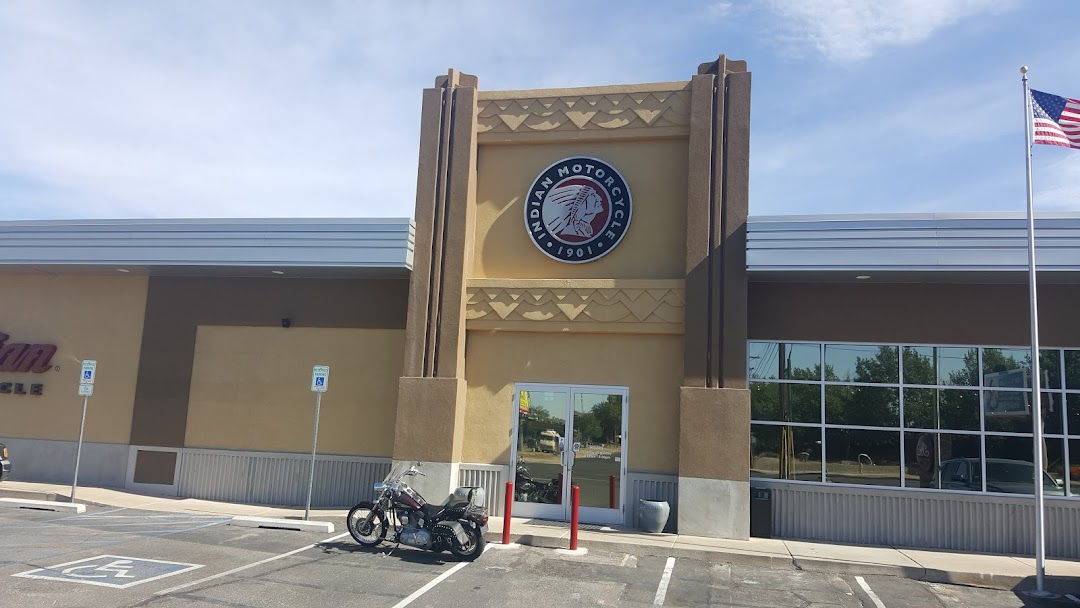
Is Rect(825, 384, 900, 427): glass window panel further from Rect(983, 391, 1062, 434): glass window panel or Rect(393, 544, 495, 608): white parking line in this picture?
Rect(393, 544, 495, 608): white parking line

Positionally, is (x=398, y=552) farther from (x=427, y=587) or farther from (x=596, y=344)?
(x=596, y=344)

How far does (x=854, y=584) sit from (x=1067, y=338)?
666 centimetres

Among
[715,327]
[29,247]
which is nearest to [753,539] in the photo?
[715,327]

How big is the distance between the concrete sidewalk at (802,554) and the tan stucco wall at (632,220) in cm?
496

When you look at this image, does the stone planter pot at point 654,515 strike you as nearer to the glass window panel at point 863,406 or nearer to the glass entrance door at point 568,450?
the glass entrance door at point 568,450

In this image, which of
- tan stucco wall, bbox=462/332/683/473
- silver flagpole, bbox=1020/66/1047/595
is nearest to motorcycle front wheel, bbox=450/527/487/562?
tan stucco wall, bbox=462/332/683/473

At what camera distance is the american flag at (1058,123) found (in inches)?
433

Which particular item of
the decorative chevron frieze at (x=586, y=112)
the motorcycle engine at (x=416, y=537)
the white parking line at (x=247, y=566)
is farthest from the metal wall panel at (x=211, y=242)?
the motorcycle engine at (x=416, y=537)

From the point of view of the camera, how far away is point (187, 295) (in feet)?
56.1

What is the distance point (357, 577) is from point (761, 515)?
24.2 ft

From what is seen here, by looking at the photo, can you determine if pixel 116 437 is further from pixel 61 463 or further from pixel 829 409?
Result: pixel 829 409

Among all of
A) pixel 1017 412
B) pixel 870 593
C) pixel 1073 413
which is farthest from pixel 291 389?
pixel 1073 413

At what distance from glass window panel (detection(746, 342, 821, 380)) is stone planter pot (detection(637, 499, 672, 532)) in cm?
306

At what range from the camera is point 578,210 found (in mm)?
15227
